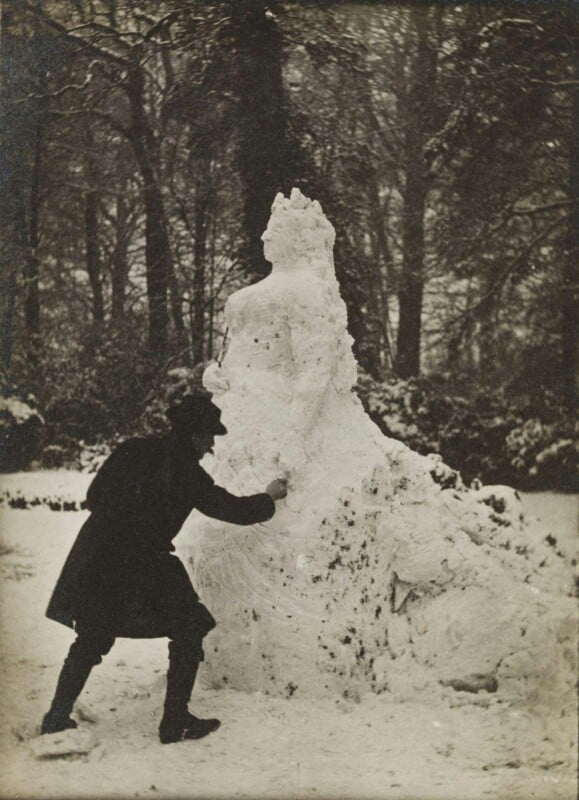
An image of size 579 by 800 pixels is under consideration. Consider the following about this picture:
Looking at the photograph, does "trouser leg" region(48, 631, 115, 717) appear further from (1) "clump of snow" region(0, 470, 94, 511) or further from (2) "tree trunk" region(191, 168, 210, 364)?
(2) "tree trunk" region(191, 168, 210, 364)

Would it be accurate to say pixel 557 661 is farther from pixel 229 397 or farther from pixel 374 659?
pixel 229 397

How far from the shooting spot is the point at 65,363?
4750 millimetres

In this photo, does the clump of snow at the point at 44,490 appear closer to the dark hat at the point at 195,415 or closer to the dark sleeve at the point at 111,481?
the dark sleeve at the point at 111,481

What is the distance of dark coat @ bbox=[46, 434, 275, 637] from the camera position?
12.5ft

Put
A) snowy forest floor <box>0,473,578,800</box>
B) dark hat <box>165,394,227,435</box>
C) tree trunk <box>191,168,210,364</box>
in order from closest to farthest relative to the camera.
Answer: snowy forest floor <box>0,473,578,800</box>
dark hat <box>165,394,227,435</box>
tree trunk <box>191,168,210,364</box>

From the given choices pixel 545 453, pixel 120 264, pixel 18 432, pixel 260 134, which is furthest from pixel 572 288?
pixel 18 432

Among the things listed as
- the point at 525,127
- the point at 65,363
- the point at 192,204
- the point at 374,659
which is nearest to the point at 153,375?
the point at 65,363

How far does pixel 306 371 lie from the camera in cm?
416

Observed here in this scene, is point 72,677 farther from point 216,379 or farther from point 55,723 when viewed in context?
point 216,379

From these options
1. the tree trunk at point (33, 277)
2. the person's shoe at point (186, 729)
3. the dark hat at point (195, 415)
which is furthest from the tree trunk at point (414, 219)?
the person's shoe at point (186, 729)

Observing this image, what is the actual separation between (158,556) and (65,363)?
4.81 ft

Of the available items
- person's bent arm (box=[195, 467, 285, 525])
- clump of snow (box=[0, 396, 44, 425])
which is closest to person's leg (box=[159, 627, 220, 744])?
person's bent arm (box=[195, 467, 285, 525])

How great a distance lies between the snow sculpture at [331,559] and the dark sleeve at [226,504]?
0.60ft

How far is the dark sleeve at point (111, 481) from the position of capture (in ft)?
12.5
